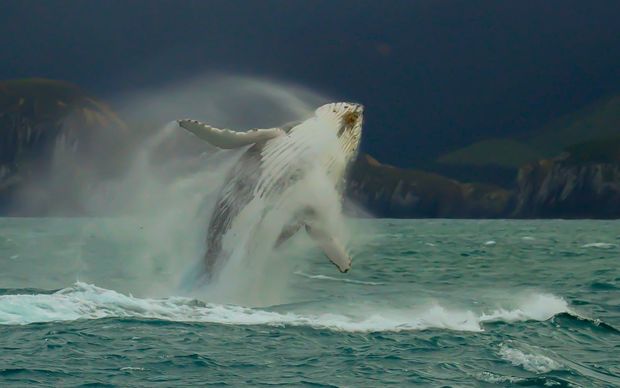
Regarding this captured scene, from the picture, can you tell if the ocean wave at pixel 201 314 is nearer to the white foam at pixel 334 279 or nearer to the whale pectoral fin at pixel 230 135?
the whale pectoral fin at pixel 230 135

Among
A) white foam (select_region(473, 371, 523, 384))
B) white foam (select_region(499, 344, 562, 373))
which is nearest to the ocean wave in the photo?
white foam (select_region(499, 344, 562, 373))

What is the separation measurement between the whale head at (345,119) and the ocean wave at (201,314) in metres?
3.99

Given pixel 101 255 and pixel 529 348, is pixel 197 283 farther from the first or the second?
pixel 101 255

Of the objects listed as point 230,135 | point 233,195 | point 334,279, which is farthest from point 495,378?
point 334,279

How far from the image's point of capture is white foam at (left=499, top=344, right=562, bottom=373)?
17308mm

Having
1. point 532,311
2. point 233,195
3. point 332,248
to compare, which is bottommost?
point 532,311

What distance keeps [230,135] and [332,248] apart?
3.62 meters

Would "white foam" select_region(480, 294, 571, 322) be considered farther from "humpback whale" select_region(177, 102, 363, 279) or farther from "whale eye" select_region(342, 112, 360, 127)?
"whale eye" select_region(342, 112, 360, 127)

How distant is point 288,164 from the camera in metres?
21.8

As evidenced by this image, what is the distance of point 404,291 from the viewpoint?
3166cm

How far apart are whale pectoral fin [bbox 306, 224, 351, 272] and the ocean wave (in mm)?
1317

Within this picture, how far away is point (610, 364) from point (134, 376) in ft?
29.4

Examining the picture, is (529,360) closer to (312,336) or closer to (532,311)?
(312,336)

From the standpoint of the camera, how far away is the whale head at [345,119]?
69.8 ft
